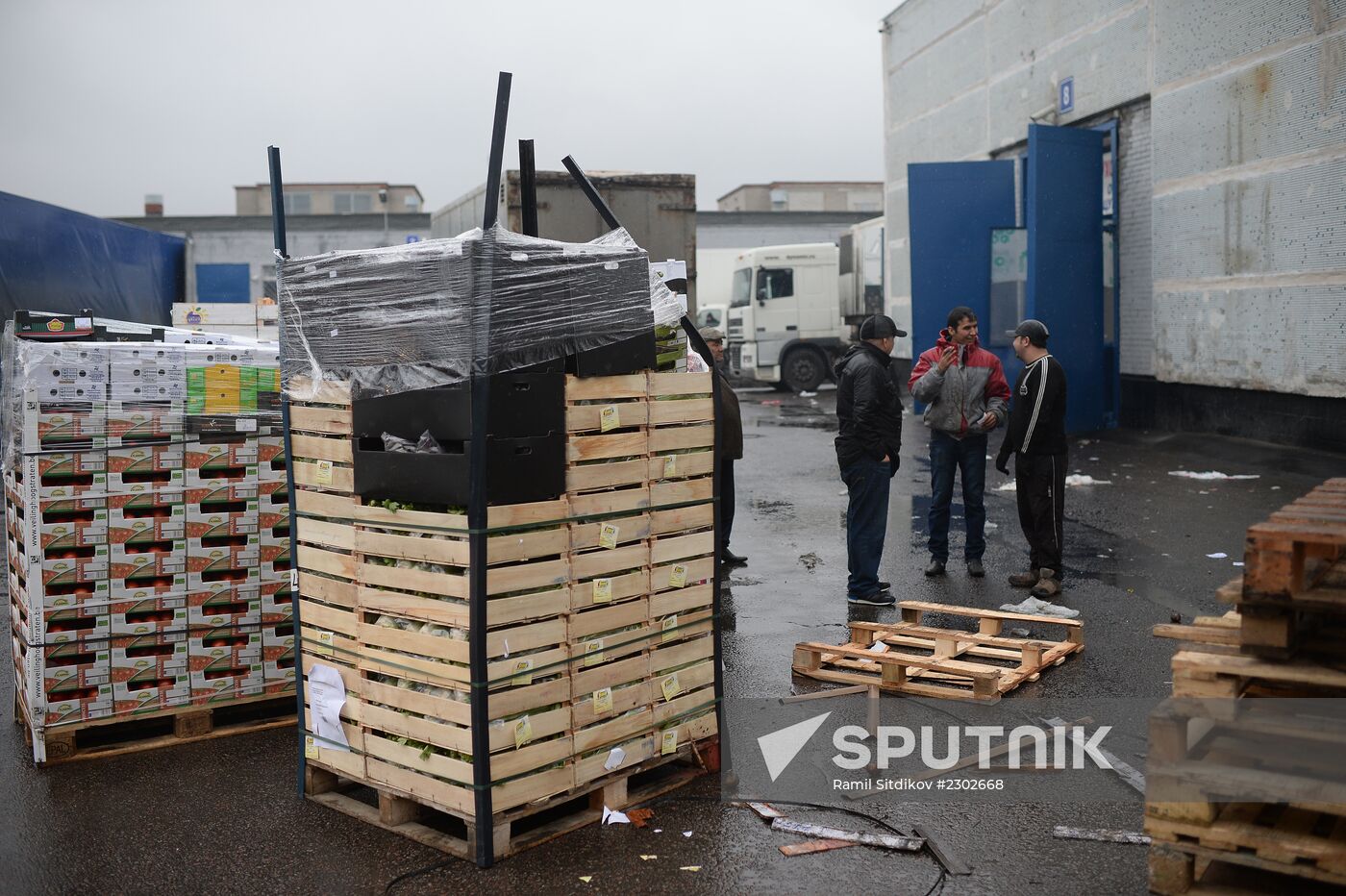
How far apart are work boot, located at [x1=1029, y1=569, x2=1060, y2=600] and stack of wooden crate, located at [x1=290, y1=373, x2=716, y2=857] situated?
12.7 feet

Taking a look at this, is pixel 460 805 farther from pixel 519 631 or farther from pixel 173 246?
pixel 173 246

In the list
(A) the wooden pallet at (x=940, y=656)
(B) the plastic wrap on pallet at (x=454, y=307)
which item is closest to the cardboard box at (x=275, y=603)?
(B) the plastic wrap on pallet at (x=454, y=307)

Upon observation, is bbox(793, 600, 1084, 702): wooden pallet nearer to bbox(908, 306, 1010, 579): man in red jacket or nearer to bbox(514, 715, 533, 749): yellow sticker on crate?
bbox(908, 306, 1010, 579): man in red jacket

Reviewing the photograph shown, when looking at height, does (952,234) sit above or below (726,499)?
above

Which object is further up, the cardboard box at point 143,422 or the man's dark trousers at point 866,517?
the cardboard box at point 143,422

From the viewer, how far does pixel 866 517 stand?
27.8 ft

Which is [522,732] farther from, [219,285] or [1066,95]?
[219,285]

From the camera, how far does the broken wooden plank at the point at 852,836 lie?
4.60 m

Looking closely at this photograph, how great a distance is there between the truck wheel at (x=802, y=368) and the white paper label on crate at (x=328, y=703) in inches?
975

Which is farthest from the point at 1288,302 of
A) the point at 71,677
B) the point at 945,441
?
the point at 71,677

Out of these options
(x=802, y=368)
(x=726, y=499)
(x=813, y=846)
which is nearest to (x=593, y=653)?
(x=813, y=846)

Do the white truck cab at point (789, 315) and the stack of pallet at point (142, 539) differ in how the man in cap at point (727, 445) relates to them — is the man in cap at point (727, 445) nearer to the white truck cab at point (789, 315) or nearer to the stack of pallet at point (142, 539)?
the stack of pallet at point (142, 539)

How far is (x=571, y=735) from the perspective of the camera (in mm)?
4844

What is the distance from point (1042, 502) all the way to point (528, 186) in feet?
16.7
